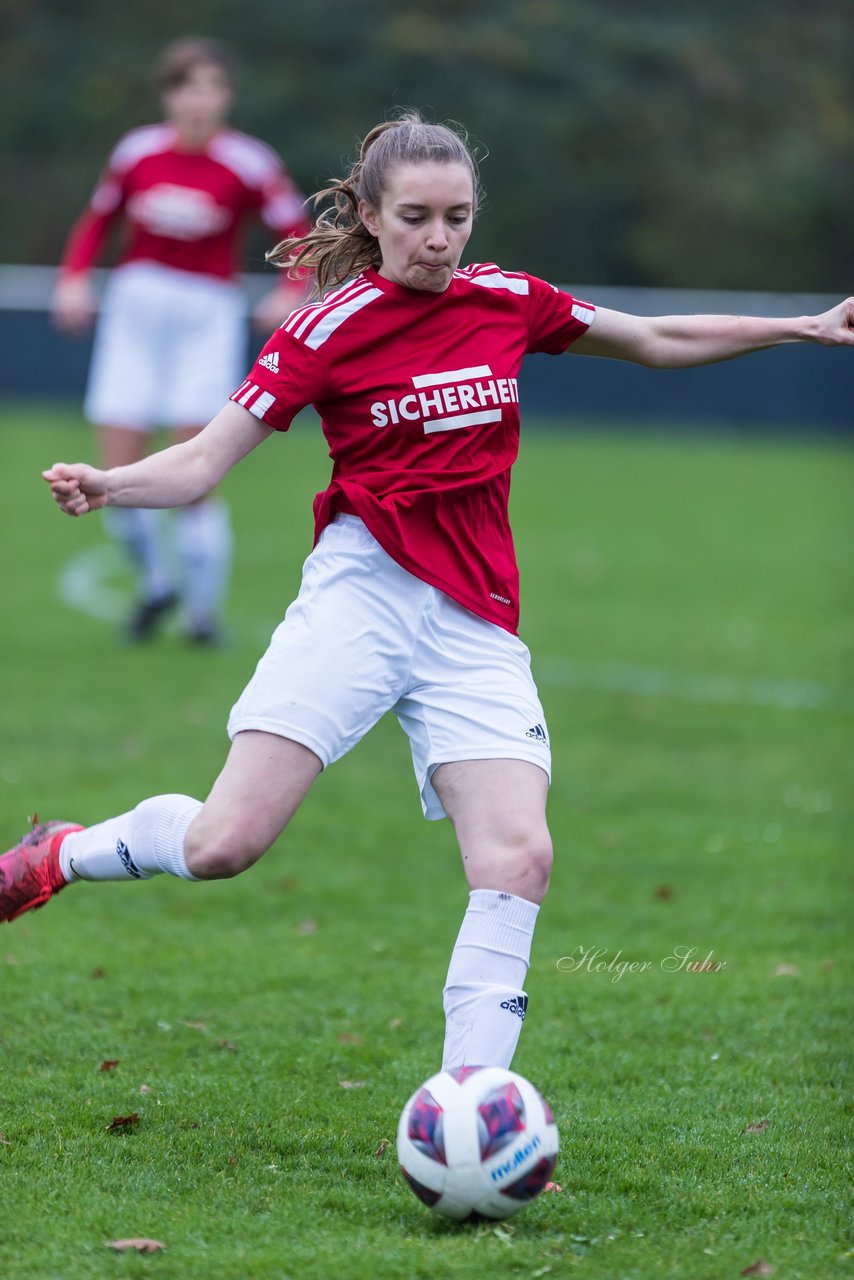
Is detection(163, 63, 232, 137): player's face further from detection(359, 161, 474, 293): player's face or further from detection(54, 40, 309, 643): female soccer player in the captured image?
detection(359, 161, 474, 293): player's face

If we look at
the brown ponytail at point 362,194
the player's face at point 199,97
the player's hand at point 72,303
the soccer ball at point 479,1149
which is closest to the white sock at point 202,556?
the player's hand at point 72,303

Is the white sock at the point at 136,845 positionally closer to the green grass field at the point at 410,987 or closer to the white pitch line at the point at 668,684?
the green grass field at the point at 410,987

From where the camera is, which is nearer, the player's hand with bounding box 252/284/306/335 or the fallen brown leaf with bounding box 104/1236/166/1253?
the fallen brown leaf with bounding box 104/1236/166/1253

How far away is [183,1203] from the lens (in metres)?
3.24

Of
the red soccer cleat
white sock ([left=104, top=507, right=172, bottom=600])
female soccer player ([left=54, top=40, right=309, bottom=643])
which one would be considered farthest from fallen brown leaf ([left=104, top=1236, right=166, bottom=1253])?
white sock ([left=104, top=507, right=172, bottom=600])

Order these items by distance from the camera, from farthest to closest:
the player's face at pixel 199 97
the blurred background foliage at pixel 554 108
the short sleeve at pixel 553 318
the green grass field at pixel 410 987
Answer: the blurred background foliage at pixel 554 108, the player's face at pixel 199 97, the short sleeve at pixel 553 318, the green grass field at pixel 410 987

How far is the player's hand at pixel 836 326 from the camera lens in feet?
13.1

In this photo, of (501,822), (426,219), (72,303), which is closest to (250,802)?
(501,822)

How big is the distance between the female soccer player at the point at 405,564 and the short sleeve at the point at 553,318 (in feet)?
0.06

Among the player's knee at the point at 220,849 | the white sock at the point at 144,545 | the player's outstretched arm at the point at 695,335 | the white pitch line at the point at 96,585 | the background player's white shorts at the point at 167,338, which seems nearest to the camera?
the player's knee at the point at 220,849

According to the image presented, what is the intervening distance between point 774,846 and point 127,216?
17.4 ft

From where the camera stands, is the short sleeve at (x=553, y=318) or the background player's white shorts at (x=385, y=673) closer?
the background player's white shorts at (x=385, y=673)

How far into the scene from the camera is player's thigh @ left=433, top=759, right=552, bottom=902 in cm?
342

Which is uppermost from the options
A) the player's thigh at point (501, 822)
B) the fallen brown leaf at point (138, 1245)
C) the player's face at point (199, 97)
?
the player's face at point (199, 97)
